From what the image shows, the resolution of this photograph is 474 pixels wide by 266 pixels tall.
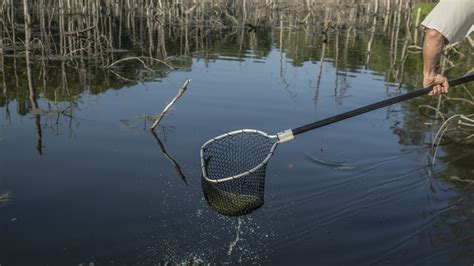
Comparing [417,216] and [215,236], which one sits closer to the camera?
[215,236]

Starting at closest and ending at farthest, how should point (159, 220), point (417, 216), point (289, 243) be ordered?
point (289, 243) < point (159, 220) < point (417, 216)

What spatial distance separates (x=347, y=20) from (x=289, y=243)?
31.4 metres

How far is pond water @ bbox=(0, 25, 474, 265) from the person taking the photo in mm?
5430

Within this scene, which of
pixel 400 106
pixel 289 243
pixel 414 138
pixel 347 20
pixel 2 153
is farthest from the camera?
pixel 347 20

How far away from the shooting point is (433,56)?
4.43 meters

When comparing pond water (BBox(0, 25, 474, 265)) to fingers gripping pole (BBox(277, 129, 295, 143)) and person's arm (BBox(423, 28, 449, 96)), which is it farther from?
person's arm (BBox(423, 28, 449, 96))

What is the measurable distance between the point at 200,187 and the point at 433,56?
150 inches

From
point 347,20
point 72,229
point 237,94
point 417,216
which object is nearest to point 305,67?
point 237,94

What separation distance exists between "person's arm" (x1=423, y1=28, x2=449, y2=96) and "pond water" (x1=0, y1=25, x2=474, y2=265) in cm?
190

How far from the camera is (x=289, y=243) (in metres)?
5.61

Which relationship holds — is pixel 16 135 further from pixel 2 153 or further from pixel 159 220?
pixel 159 220

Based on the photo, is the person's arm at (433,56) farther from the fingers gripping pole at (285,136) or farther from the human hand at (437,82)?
the fingers gripping pole at (285,136)

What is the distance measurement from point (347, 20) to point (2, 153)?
3041 cm

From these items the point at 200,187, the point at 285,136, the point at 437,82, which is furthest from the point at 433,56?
the point at 200,187
